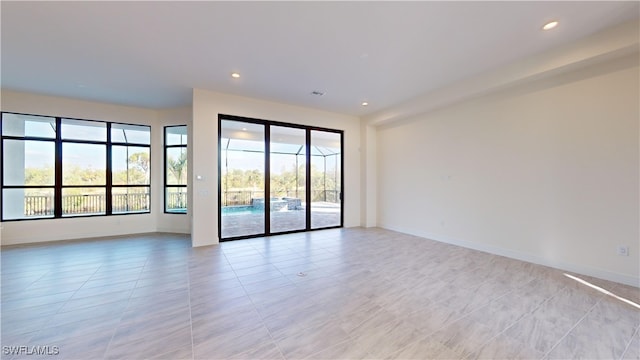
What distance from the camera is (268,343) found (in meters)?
2.04

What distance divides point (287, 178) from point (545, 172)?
16.1 ft

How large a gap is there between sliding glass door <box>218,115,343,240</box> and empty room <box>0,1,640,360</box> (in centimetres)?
5

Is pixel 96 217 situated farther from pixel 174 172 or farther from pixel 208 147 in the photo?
pixel 208 147

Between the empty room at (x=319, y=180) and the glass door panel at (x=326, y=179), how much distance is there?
6cm

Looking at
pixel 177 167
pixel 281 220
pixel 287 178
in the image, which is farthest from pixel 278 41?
pixel 177 167

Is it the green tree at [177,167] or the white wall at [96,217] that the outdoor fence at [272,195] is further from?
the green tree at [177,167]

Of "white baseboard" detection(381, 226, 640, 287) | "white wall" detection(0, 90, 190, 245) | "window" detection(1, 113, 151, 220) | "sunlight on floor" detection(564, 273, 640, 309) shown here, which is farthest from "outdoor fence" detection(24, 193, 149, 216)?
"sunlight on floor" detection(564, 273, 640, 309)

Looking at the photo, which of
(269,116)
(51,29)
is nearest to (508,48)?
(269,116)

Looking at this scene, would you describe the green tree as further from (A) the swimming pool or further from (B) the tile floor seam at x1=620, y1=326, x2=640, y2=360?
(B) the tile floor seam at x1=620, y1=326, x2=640, y2=360

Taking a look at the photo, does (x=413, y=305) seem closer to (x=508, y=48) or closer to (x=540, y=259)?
(x=540, y=259)

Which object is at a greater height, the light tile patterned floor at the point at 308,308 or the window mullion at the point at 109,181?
the window mullion at the point at 109,181

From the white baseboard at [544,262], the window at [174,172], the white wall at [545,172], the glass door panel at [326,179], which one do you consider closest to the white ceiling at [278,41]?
the white wall at [545,172]

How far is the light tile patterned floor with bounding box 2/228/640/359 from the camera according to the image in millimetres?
1985

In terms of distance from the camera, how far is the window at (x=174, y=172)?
661 centimetres
